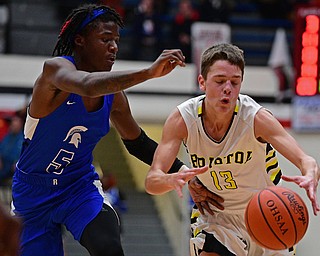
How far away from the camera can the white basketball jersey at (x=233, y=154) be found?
16.0 feet

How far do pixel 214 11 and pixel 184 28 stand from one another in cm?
62

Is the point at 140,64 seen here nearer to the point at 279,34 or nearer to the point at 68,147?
the point at 279,34

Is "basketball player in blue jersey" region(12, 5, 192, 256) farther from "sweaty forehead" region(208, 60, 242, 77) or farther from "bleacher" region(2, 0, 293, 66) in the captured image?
"bleacher" region(2, 0, 293, 66)

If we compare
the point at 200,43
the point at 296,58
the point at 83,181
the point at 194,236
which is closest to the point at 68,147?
the point at 83,181

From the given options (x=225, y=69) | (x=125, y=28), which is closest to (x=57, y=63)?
(x=225, y=69)

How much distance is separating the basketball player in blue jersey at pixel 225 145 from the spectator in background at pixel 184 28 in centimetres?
879

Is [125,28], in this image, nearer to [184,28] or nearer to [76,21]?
[184,28]

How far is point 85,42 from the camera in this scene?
15.5 feet

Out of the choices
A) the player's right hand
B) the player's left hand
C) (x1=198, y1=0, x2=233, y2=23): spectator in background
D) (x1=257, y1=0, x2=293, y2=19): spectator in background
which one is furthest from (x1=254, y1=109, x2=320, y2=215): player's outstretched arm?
(x1=257, y1=0, x2=293, y2=19): spectator in background

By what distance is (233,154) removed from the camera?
16.0ft

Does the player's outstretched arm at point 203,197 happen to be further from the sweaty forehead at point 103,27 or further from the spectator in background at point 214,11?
the spectator in background at point 214,11

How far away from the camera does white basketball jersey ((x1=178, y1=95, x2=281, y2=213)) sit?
487 cm

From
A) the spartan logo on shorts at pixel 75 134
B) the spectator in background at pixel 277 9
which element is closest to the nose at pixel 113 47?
the spartan logo on shorts at pixel 75 134

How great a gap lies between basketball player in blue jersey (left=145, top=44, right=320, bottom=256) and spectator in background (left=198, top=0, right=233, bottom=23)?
896 centimetres
